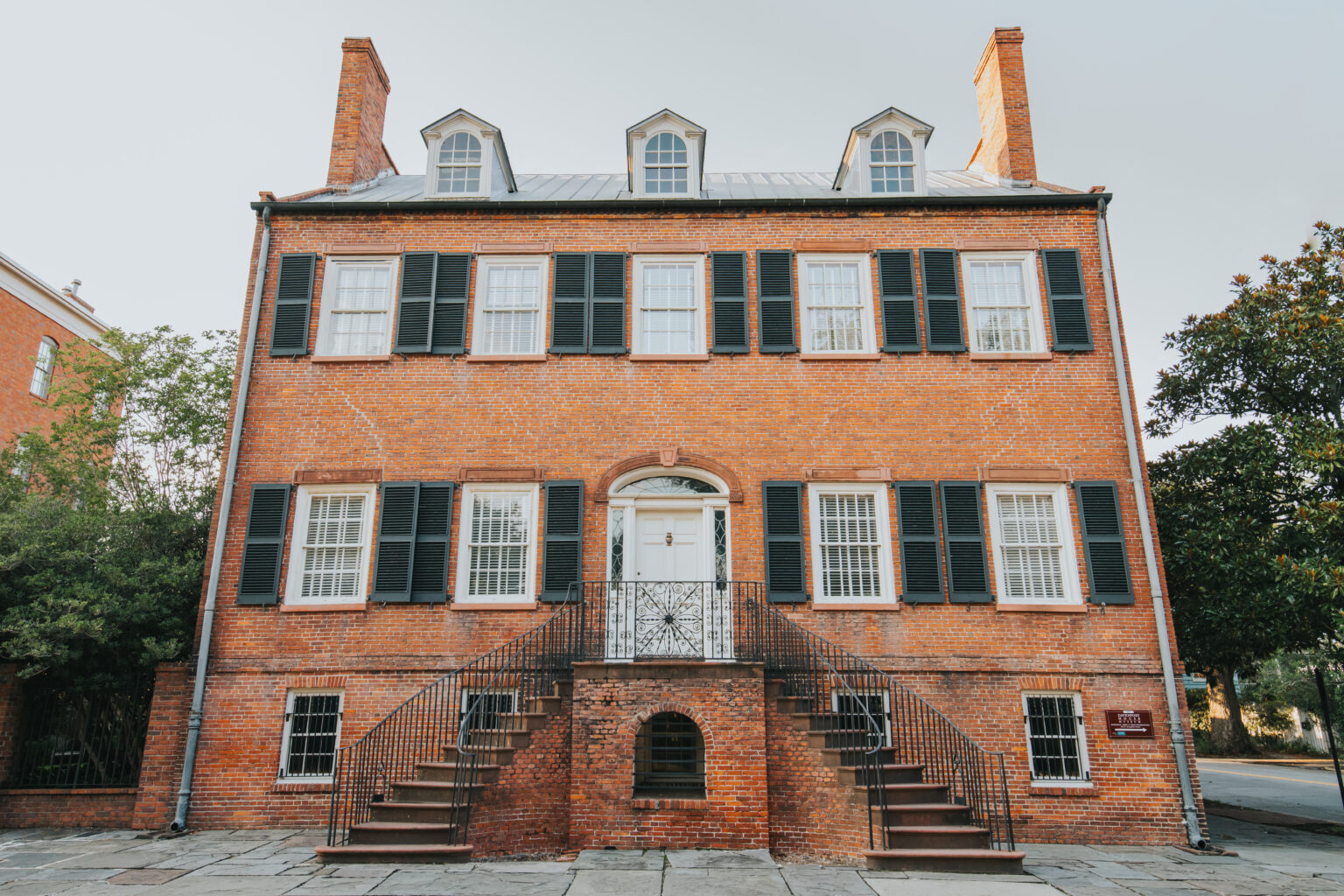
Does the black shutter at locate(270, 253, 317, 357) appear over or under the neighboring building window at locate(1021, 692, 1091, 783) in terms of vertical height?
over

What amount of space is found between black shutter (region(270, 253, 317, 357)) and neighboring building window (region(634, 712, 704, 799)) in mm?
7454

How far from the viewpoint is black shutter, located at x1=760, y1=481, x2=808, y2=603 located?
36.3ft

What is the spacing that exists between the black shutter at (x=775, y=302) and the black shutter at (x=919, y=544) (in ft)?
8.84

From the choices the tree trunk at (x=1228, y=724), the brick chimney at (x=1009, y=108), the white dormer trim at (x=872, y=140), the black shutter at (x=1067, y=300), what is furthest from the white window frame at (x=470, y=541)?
the tree trunk at (x=1228, y=724)

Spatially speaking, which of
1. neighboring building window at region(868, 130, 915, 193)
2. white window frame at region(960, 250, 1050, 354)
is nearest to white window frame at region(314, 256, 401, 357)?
neighboring building window at region(868, 130, 915, 193)

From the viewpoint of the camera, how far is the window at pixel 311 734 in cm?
1064

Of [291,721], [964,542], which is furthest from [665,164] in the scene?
[291,721]

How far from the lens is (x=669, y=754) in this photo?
10250 mm

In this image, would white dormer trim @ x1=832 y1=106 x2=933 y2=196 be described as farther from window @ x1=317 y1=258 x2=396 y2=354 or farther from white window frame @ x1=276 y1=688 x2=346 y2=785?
white window frame @ x1=276 y1=688 x2=346 y2=785

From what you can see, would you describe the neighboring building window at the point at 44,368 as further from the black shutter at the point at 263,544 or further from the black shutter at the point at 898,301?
the black shutter at the point at 898,301

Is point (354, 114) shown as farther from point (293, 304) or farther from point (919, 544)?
point (919, 544)

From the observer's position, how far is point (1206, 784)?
61.2ft

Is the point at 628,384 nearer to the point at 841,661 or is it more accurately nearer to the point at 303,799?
the point at 841,661

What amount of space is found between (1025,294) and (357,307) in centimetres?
1019
